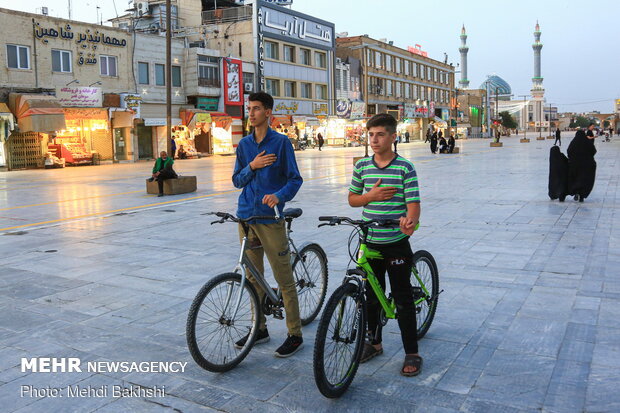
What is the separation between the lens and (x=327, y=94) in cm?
5831

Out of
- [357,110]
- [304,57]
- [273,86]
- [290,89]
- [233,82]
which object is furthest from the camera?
[357,110]

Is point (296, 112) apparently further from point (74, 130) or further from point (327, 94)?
point (74, 130)

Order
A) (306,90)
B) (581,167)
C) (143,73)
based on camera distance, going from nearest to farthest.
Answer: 1. (581,167)
2. (143,73)
3. (306,90)

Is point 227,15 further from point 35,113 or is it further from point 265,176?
point 265,176

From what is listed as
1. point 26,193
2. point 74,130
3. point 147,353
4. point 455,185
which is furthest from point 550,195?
point 74,130

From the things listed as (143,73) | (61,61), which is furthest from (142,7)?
(61,61)

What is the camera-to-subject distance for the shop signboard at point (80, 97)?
100.0ft

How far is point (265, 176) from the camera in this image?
4031mm

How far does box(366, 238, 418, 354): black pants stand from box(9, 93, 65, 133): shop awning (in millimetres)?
27172

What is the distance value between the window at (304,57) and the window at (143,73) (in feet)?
66.2

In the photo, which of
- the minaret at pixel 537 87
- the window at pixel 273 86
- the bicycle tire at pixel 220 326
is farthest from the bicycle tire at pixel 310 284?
the minaret at pixel 537 87

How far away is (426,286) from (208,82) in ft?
125

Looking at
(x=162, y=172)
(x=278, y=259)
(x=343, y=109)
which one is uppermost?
(x=343, y=109)

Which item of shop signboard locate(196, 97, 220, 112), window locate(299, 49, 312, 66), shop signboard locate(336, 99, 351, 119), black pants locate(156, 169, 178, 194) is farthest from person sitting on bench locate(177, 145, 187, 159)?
shop signboard locate(336, 99, 351, 119)
